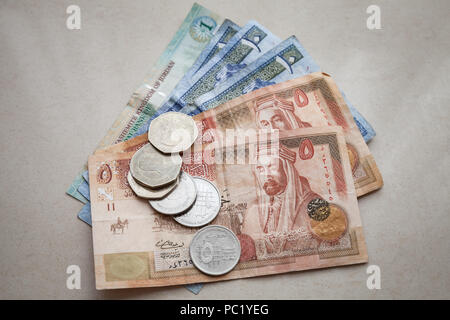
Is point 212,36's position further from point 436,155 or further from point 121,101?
point 436,155

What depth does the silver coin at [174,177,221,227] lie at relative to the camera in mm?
1077

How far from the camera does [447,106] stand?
1.21 metres

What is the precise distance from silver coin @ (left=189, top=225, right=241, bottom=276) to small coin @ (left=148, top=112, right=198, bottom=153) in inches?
8.9

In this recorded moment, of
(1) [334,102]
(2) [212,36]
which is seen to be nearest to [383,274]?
(1) [334,102]

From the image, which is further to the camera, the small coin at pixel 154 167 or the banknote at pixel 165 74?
the banknote at pixel 165 74

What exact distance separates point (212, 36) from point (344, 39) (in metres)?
0.39

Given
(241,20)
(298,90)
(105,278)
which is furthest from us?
(241,20)

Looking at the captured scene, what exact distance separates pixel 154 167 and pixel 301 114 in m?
0.42

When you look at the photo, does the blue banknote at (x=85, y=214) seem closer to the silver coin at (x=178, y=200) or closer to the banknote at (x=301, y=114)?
the silver coin at (x=178, y=200)

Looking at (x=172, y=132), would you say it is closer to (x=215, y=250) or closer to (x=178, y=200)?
(x=178, y=200)

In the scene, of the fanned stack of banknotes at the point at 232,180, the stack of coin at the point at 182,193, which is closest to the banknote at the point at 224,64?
the fanned stack of banknotes at the point at 232,180

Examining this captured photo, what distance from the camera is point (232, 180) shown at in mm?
1108

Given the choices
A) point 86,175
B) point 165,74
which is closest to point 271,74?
point 165,74

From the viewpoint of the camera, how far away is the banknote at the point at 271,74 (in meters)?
1.17
